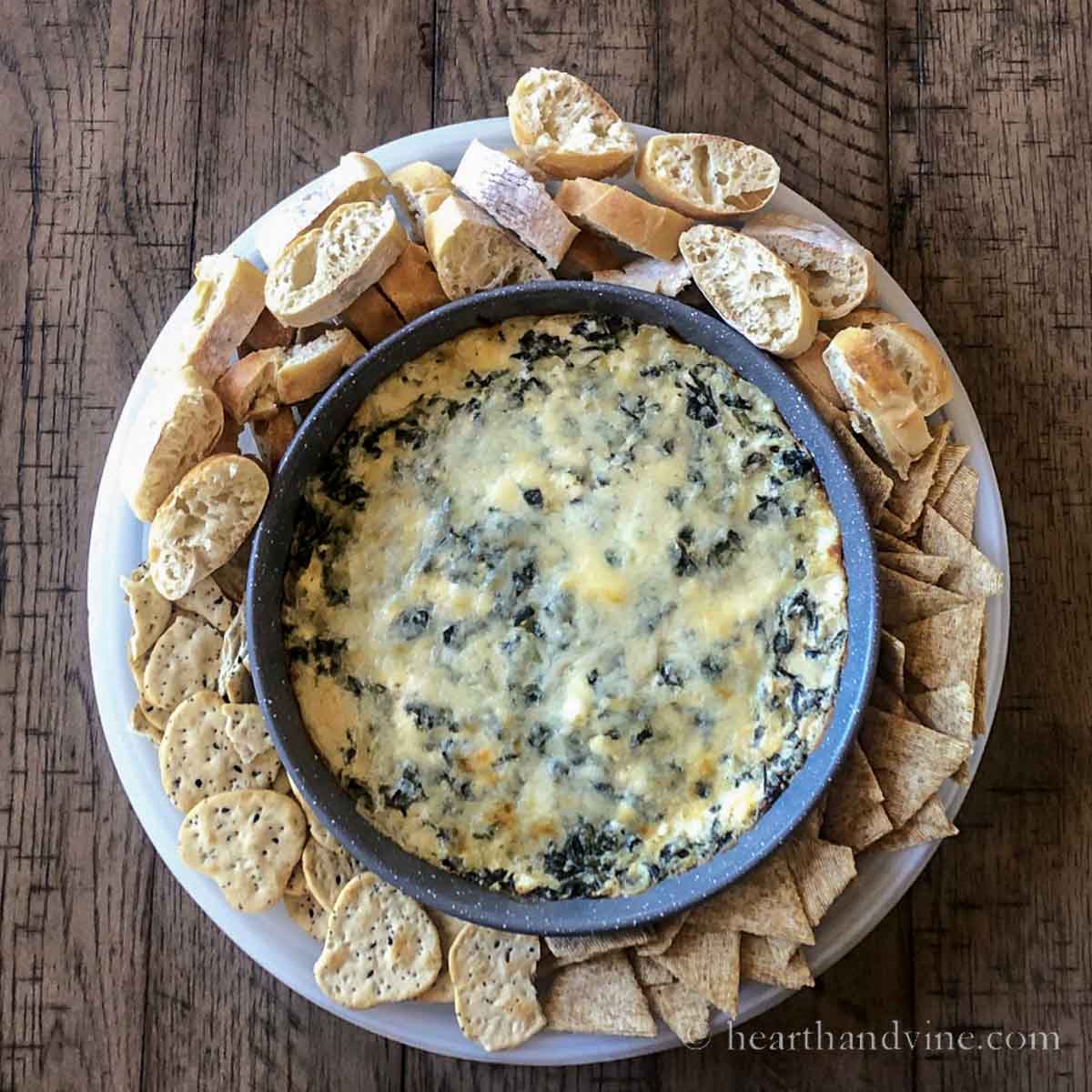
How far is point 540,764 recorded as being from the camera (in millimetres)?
2018

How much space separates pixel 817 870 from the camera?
1.97m

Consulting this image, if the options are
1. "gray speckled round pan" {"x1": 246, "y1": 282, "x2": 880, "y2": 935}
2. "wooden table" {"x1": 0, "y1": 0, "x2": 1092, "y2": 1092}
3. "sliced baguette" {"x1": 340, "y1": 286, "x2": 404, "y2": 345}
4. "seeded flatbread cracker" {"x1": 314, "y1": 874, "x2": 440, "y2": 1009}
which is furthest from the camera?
"wooden table" {"x1": 0, "y1": 0, "x2": 1092, "y2": 1092}

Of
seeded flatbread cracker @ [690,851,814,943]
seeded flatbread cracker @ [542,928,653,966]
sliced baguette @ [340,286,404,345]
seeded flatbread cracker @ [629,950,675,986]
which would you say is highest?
sliced baguette @ [340,286,404,345]

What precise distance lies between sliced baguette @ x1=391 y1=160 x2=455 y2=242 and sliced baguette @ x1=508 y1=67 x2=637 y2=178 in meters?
0.16

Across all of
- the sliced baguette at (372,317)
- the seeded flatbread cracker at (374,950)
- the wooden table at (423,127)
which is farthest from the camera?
the wooden table at (423,127)

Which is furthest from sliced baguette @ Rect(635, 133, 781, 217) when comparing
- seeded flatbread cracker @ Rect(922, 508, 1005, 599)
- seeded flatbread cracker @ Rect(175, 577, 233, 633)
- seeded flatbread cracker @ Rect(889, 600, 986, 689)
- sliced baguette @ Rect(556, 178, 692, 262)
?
seeded flatbread cracker @ Rect(175, 577, 233, 633)

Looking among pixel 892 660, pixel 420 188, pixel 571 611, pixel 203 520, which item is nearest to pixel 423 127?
pixel 420 188

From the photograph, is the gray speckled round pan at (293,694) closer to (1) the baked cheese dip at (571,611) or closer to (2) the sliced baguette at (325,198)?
(1) the baked cheese dip at (571,611)

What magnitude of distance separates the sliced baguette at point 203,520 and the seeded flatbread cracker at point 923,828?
4.00 feet

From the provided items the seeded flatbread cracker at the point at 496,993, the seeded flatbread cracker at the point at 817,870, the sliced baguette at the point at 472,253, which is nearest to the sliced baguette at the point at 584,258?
the sliced baguette at the point at 472,253

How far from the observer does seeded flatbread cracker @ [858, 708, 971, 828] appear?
1959 mm

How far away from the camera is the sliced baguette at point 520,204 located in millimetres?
2059

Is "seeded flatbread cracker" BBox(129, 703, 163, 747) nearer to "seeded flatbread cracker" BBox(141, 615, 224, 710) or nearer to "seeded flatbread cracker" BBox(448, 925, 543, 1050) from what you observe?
"seeded flatbread cracker" BBox(141, 615, 224, 710)

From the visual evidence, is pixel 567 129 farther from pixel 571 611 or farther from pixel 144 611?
pixel 144 611
